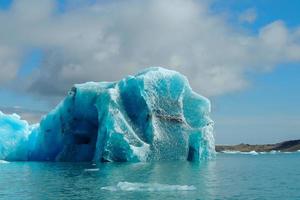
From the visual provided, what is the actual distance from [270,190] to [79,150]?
22867mm

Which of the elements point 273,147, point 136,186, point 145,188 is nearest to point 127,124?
point 136,186

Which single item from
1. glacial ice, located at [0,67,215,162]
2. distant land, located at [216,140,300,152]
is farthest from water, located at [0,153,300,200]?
distant land, located at [216,140,300,152]

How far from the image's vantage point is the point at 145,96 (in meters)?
38.6

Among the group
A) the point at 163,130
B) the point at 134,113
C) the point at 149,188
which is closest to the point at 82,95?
the point at 134,113

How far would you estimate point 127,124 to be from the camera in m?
37.9

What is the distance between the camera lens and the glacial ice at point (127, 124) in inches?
1501

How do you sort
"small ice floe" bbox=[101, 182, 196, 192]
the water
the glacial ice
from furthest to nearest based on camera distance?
1. the glacial ice
2. "small ice floe" bbox=[101, 182, 196, 192]
3. the water

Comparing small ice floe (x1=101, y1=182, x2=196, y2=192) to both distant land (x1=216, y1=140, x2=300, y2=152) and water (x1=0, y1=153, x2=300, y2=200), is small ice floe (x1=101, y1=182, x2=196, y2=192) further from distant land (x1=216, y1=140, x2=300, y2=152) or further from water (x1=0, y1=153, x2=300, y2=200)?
distant land (x1=216, y1=140, x2=300, y2=152)

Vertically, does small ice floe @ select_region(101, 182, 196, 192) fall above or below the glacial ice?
below

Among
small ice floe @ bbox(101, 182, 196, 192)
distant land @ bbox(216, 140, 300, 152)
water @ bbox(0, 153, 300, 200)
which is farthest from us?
distant land @ bbox(216, 140, 300, 152)

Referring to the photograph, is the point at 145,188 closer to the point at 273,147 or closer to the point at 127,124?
the point at 127,124

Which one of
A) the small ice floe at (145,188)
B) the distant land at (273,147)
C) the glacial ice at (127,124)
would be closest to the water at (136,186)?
the small ice floe at (145,188)

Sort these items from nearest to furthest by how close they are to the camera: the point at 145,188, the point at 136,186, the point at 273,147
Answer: the point at 145,188, the point at 136,186, the point at 273,147

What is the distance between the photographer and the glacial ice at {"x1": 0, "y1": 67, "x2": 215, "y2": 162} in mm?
38125
